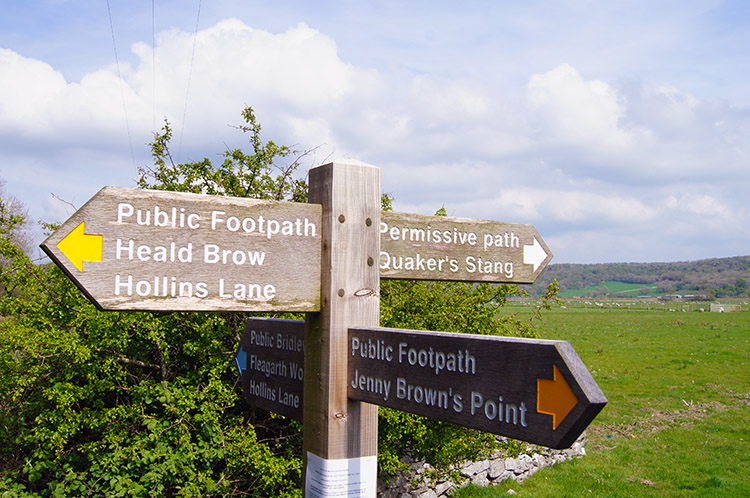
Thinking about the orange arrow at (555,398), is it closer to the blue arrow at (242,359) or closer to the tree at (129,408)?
the blue arrow at (242,359)

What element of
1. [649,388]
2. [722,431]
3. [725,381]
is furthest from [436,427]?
[725,381]

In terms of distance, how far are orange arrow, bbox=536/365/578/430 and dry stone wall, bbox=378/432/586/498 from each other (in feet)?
20.6

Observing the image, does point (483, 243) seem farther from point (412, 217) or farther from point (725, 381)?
point (725, 381)

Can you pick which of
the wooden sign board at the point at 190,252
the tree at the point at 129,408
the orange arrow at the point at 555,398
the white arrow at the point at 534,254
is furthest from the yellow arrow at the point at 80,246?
the tree at the point at 129,408

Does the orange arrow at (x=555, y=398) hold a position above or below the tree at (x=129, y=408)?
above

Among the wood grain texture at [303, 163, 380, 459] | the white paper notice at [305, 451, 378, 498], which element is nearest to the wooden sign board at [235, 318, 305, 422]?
the wood grain texture at [303, 163, 380, 459]

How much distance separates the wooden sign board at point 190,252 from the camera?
6.68ft

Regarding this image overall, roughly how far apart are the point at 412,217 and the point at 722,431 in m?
12.5

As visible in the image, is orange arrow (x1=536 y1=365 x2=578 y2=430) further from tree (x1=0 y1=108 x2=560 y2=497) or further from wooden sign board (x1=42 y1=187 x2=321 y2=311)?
tree (x1=0 y1=108 x2=560 y2=497)

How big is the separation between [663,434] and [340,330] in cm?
1215

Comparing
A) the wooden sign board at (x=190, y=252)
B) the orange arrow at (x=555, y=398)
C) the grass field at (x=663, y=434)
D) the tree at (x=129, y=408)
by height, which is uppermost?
the wooden sign board at (x=190, y=252)

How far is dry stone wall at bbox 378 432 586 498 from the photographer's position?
7.79m

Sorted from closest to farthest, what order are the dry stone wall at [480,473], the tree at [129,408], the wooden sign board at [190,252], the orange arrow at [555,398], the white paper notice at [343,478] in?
1. the orange arrow at [555,398]
2. the wooden sign board at [190,252]
3. the white paper notice at [343,478]
4. the tree at [129,408]
5. the dry stone wall at [480,473]

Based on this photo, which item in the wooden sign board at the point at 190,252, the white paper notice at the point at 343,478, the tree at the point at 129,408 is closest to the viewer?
the wooden sign board at the point at 190,252
